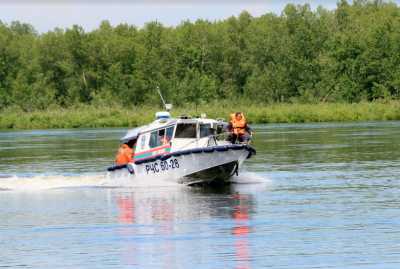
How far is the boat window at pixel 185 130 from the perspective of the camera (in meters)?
36.2

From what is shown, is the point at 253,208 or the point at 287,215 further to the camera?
the point at 253,208

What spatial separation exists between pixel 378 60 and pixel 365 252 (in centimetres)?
9754

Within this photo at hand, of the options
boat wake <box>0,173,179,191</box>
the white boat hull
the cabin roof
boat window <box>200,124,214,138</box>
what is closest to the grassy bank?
boat wake <box>0,173,179,191</box>

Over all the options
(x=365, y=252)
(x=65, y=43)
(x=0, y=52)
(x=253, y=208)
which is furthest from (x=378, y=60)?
(x=365, y=252)

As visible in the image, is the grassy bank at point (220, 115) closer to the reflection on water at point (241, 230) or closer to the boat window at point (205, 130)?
the boat window at point (205, 130)

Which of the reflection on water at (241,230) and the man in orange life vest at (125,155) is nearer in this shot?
the reflection on water at (241,230)

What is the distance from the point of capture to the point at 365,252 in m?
22.3

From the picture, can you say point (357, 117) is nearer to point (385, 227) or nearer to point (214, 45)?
point (214, 45)

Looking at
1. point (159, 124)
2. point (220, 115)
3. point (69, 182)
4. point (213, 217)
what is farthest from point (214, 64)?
point (213, 217)

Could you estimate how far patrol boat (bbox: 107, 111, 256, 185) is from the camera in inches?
1401

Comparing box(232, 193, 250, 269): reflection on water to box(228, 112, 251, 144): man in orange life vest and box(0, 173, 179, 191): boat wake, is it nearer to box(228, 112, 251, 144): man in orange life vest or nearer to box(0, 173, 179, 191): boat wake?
box(228, 112, 251, 144): man in orange life vest

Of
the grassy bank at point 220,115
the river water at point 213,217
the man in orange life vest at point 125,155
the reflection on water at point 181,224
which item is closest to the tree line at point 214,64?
the grassy bank at point 220,115

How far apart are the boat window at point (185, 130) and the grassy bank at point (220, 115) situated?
5715 cm

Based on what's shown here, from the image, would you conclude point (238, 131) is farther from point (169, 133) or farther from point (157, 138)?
point (157, 138)
